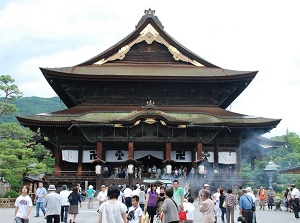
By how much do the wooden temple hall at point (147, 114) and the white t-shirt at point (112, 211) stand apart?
29.3 meters

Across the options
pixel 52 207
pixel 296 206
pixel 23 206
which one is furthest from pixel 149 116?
pixel 23 206

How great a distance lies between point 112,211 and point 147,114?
2967 centimetres

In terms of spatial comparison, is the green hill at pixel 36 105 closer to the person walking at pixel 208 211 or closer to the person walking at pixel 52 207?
the person walking at pixel 52 207

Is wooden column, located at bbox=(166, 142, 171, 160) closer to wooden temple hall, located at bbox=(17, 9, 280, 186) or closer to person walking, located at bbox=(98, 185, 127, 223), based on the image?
wooden temple hall, located at bbox=(17, 9, 280, 186)

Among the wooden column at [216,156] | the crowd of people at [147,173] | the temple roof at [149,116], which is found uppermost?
the temple roof at [149,116]

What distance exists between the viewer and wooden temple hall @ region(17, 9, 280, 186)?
41.5 m

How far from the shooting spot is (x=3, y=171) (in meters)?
37.6

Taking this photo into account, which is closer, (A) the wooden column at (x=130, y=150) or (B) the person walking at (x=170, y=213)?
(B) the person walking at (x=170, y=213)

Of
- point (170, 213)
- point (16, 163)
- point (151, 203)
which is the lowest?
point (170, 213)

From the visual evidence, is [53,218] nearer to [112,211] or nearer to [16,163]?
[112,211]

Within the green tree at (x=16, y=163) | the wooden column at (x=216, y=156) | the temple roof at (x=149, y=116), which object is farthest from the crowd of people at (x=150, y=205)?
the wooden column at (x=216, y=156)

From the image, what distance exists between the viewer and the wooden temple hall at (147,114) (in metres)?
41.5

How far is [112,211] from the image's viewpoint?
10617mm

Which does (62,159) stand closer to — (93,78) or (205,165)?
(93,78)
